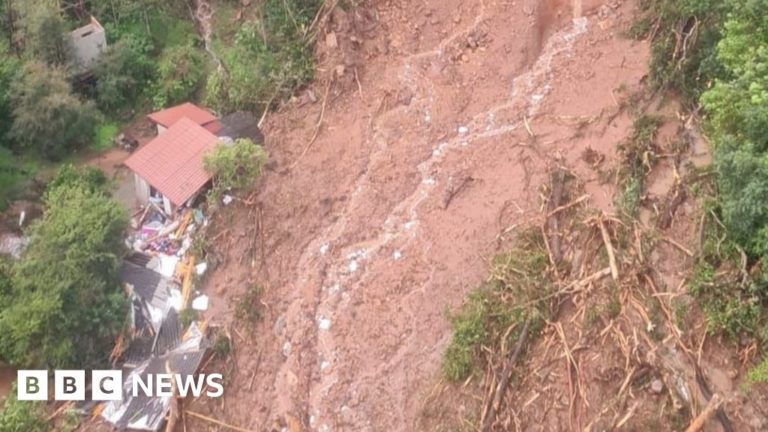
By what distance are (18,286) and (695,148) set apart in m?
10.4

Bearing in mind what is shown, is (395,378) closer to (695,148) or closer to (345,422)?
(345,422)

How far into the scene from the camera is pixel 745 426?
8117 millimetres

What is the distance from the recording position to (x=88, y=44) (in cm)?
1683

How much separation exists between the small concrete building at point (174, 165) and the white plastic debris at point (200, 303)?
71.2 inches

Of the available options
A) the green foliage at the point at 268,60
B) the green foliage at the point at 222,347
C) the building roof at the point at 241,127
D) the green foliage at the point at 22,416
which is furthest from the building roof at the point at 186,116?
the green foliage at the point at 22,416

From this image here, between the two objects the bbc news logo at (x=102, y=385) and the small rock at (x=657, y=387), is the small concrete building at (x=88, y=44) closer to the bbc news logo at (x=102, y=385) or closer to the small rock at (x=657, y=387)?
the bbc news logo at (x=102, y=385)

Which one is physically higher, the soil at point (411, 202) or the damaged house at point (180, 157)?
the damaged house at point (180, 157)

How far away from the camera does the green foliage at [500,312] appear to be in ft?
32.9

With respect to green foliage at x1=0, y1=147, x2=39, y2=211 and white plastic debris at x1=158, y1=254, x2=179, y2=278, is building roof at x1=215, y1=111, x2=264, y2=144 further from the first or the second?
green foliage at x1=0, y1=147, x2=39, y2=211

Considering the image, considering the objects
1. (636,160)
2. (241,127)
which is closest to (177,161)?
(241,127)

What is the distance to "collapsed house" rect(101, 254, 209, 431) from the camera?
10930mm

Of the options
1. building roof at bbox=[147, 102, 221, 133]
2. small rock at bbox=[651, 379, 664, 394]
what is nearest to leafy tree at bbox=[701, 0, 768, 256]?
small rock at bbox=[651, 379, 664, 394]

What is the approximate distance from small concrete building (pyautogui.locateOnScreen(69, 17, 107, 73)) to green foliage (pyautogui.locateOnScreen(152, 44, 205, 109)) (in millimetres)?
1482

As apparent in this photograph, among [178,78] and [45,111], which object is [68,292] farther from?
[178,78]
